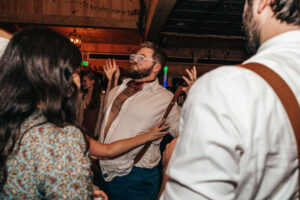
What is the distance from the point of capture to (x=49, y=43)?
3.58 ft

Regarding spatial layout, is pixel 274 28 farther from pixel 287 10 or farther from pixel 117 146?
pixel 117 146

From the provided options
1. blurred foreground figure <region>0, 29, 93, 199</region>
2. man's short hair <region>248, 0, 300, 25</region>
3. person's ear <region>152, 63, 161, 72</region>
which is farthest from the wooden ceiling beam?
man's short hair <region>248, 0, 300, 25</region>

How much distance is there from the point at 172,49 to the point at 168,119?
577 cm

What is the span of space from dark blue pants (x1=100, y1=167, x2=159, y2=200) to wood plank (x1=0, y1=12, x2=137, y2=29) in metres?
4.66

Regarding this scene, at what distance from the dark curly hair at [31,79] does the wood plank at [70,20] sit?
5.38 m

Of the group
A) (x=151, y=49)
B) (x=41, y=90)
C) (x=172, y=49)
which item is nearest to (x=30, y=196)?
(x=41, y=90)

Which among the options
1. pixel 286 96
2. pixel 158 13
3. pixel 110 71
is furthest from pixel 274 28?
pixel 158 13

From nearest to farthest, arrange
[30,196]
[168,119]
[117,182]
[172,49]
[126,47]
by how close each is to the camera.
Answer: [30,196], [117,182], [168,119], [172,49], [126,47]

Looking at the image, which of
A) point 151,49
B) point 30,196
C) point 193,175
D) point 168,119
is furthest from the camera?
point 151,49

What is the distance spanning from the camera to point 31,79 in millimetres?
1055

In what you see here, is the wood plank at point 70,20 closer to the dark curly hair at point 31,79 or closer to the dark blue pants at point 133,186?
the dark blue pants at point 133,186

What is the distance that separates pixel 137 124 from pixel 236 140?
1931mm

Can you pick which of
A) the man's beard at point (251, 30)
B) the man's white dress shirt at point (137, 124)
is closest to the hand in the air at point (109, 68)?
the man's white dress shirt at point (137, 124)

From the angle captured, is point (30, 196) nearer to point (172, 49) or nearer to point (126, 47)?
point (172, 49)
